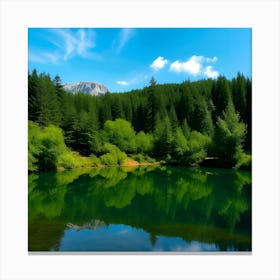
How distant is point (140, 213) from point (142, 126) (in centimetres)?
1744

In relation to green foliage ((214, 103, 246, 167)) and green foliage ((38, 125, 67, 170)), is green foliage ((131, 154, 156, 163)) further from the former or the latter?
green foliage ((38, 125, 67, 170))

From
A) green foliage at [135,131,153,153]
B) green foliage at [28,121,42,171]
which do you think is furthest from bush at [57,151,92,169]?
green foliage at [135,131,153,153]

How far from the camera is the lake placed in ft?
21.1

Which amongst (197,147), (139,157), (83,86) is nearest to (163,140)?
(139,157)

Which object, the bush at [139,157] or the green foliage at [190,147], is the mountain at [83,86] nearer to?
the green foliage at [190,147]

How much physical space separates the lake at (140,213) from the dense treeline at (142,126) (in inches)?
67.7

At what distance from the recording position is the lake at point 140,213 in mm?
6438

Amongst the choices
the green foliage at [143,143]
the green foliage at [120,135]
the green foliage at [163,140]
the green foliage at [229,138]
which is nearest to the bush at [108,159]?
the green foliage at [120,135]

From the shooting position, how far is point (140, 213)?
372 inches

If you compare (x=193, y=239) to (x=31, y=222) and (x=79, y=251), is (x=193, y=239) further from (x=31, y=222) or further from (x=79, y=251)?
(x=31, y=222)

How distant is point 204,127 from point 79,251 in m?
15.4

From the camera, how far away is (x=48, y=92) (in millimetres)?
16156

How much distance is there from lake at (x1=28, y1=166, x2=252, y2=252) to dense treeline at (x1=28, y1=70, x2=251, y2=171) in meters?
1.72
